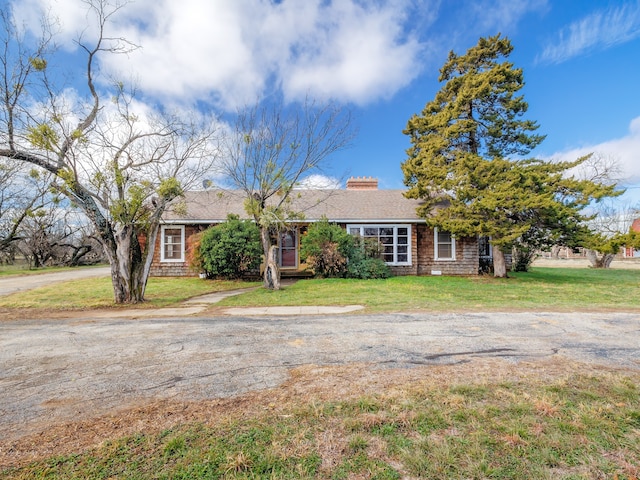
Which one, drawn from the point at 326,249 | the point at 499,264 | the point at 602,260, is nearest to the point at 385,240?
the point at 326,249

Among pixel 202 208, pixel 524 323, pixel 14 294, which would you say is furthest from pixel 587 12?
pixel 14 294

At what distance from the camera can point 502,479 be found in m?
1.83

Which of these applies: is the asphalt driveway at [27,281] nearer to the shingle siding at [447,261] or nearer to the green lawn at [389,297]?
the green lawn at [389,297]

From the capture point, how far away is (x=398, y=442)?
2.18 metres

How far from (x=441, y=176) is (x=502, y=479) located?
13.0 meters

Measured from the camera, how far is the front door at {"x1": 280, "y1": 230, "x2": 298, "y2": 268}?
16.1 m

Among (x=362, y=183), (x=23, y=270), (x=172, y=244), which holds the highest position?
(x=362, y=183)

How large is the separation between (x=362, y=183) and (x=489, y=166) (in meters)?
8.03

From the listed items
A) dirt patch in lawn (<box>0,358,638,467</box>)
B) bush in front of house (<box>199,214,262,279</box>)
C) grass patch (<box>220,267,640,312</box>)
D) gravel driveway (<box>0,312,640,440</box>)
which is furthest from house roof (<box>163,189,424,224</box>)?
dirt patch in lawn (<box>0,358,638,467</box>)

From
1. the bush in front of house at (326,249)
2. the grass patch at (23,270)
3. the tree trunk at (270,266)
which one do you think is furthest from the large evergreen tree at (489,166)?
the grass patch at (23,270)

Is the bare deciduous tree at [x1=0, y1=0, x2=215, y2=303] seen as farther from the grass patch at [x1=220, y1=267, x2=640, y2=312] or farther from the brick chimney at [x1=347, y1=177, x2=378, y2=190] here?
the brick chimney at [x1=347, y1=177, x2=378, y2=190]

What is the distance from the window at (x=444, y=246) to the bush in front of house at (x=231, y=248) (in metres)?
8.19

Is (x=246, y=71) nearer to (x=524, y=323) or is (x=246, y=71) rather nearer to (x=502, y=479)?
(x=524, y=323)

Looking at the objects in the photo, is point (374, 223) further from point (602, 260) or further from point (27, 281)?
point (602, 260)
